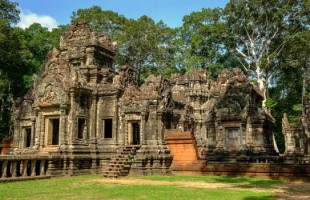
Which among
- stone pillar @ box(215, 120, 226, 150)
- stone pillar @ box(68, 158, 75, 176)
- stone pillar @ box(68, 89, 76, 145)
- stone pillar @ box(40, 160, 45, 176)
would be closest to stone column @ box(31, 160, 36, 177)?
stone pillar @ box(40, 160, 45, 176)

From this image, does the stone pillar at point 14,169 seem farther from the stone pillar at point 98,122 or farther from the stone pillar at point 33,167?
the stone pillar at point 98,122

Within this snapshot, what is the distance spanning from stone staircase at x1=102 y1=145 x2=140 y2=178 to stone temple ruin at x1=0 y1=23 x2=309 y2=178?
0.05 m

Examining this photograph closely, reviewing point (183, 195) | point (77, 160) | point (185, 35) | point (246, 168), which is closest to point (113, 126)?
point (77, 160)

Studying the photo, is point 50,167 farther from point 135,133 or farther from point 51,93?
point 135,133

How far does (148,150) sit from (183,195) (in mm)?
9343

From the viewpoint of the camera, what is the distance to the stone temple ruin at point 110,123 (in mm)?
20078

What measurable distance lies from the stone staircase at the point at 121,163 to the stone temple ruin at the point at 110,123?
55mm

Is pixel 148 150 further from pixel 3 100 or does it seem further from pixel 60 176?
pixel 3 100

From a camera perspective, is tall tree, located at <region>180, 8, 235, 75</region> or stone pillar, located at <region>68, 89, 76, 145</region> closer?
stone pillar, located at <region>68, 89, 76, 145</region>

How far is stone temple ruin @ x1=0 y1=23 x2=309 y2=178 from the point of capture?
20.1 metres

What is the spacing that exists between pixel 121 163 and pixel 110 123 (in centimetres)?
424

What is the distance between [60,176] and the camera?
19.8 metres

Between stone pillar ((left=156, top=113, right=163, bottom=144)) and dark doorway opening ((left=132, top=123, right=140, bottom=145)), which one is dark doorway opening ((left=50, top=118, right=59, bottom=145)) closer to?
dark doorway opening ((left=132, top=123, right=140, bottom=145))

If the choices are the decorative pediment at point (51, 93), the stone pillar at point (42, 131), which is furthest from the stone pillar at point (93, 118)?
the stone pillar at point (42, 131)
